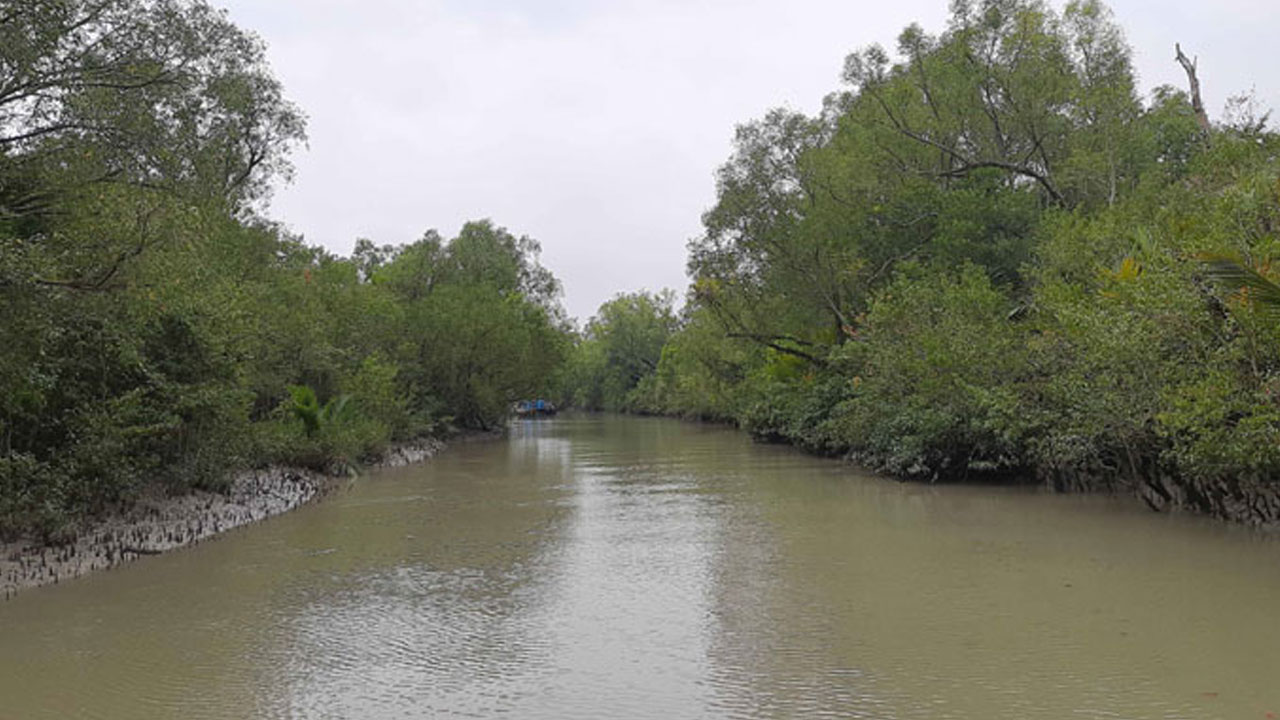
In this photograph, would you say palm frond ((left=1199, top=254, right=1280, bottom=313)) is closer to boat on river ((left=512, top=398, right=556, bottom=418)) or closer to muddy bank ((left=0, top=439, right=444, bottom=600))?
muddy bank ((left=0, top=439, right=444, bottom=600))

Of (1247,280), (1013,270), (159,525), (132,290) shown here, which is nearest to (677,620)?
(1247,280)

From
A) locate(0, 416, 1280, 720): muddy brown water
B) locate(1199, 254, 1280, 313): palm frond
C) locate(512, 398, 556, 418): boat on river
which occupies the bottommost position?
locate(0, 416, 1280, 720): muddy brown water

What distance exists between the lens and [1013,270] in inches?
1035

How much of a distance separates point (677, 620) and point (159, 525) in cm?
894

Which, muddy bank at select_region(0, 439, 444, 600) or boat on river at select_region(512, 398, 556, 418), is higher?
boat on river at select_region(512, 398, 556, 418)

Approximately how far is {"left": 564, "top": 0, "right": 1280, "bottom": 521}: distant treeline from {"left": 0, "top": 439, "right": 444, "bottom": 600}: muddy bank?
12.8m

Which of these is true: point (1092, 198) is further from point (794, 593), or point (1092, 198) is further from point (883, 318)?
point (794, 593)

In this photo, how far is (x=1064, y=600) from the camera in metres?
9.39

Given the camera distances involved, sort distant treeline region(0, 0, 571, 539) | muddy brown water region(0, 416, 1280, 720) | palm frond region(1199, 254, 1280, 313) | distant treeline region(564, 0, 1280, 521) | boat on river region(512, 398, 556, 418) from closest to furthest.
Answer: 1. muddy brown water region(0, 416, 1280, 720)
2. palm frond region(1199, 254, 1280, 313)
3. distant treeline region(0, 0, 571, 539)
4. distant treeline region(564, 0, 1280, 521)
5. boat on river region(512, 398, 556, 418)

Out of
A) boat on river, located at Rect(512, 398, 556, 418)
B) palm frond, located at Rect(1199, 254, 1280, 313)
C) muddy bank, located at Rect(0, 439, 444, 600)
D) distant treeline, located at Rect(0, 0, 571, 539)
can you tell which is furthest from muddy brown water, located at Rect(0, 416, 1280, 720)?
boat on river, located at Rect(512, 398, 556, 418)

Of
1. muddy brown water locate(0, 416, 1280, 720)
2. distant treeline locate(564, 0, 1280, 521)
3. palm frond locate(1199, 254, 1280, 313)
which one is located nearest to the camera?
muddy brown water locate(0, 416, 1280, 720)

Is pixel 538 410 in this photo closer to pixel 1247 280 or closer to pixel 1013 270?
pixel 1013 270

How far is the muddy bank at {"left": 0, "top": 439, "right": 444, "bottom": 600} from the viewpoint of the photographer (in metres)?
11.0

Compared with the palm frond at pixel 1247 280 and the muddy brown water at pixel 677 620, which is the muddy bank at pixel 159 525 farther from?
the palm frond at pixel 1247 280
